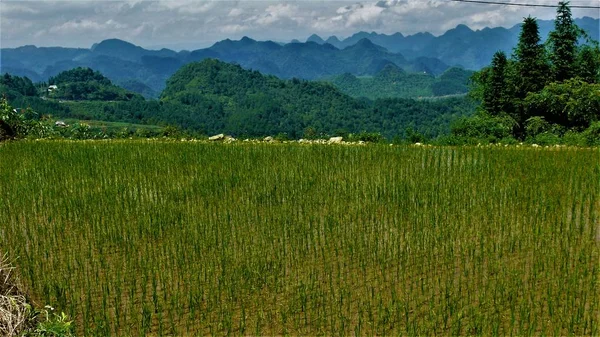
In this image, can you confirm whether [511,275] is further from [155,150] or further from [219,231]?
[155,150]

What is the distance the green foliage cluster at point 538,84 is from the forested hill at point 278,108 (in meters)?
65.5

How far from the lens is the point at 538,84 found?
25531mm

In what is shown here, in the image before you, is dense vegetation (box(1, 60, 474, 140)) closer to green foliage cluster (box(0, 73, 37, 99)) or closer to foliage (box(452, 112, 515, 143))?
green foliage cluster (box(0, 73, 37, 99))

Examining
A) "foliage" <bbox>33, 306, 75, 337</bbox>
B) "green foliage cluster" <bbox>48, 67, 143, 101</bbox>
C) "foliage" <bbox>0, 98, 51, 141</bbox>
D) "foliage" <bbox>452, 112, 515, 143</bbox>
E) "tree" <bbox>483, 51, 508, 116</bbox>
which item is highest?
"green foliage cluster" <bbox>48, 67, 143, 101</bbox>

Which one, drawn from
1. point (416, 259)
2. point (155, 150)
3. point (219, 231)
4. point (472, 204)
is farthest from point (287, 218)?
point (155, 150)

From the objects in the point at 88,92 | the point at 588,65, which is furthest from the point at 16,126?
the point at 88,92

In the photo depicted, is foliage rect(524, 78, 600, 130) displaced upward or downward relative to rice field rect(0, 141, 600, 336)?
upward

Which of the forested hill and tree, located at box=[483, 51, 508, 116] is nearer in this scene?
tree, located at box=[483, 51, 508, 116]

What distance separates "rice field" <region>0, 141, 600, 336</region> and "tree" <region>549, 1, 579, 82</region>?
1473 cm

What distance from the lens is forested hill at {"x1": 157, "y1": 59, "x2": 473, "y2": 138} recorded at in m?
102

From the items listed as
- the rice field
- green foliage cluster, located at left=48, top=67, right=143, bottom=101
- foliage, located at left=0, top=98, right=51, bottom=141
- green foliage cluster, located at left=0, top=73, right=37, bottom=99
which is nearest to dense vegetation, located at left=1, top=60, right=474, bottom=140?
green foliage cluster, located at left=48, top=67, right=143, bottom=101

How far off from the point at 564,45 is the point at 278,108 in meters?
89.5

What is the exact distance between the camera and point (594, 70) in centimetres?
2480

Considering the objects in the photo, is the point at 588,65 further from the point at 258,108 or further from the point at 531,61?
the point at 258,108
